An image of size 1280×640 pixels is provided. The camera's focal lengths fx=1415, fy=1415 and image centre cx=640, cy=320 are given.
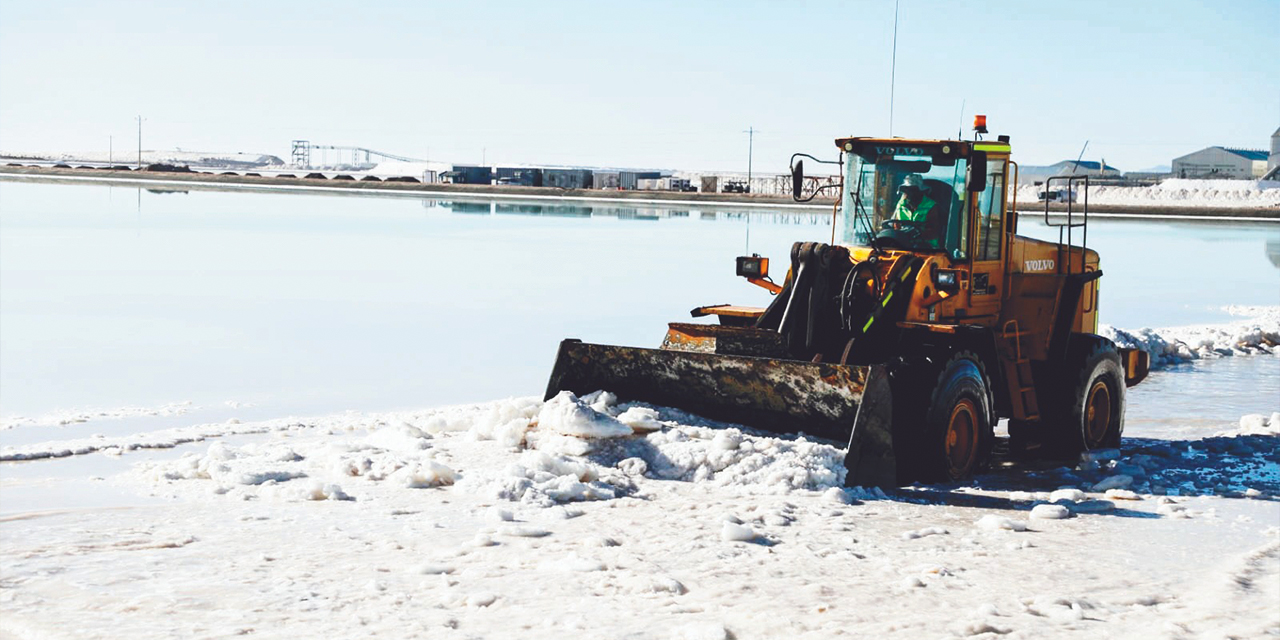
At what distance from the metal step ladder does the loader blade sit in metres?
2.09

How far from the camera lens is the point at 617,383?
1066 cm

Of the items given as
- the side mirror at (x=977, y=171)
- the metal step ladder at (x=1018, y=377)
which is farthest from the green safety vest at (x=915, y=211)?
the metal step ladder at (x=1018, y=377)

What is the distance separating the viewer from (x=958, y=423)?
395 inches

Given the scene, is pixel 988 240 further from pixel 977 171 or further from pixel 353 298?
pixel 353 298

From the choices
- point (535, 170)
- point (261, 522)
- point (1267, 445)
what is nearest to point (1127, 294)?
point (1267, 445)

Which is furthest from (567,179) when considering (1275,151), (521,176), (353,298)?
(353,298)

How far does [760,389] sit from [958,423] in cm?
143

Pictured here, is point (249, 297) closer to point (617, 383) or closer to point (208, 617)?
point (617, 383)

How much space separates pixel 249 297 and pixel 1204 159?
12986cm

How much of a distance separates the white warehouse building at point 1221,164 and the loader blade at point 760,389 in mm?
128098

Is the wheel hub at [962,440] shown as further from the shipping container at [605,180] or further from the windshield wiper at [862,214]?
the shipping container at [605,180]

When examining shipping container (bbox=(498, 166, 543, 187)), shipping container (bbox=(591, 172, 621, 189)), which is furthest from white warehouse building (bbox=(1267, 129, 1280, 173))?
shipping container (bbox=(498, 166, 543, 187))

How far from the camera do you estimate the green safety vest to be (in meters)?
10.4

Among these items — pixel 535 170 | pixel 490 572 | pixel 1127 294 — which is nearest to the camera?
pixel 490 572
